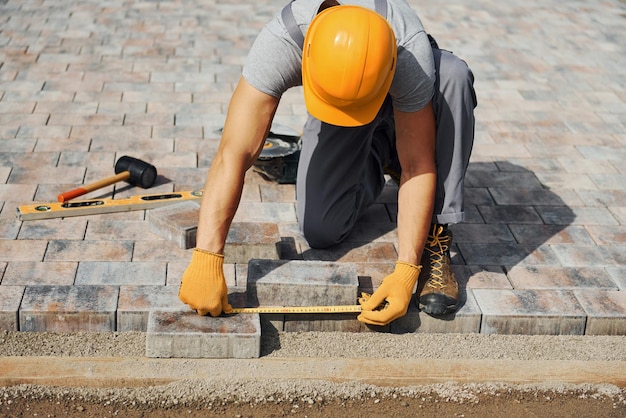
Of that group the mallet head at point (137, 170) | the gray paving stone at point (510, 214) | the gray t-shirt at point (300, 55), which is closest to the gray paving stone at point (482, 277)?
the gray paving stone at point (510, 214)

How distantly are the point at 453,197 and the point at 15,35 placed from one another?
543cm

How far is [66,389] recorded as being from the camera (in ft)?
11.9

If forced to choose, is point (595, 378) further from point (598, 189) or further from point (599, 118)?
point (599, 118)

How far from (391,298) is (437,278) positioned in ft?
1.13

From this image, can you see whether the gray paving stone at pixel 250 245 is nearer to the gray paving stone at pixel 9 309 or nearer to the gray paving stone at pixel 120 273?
the gray paving stone at pixel 120 273

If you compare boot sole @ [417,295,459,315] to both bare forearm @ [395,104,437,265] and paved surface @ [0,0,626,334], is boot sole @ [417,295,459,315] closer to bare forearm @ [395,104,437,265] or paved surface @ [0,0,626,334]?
paved surface @ [0,0,626,334]

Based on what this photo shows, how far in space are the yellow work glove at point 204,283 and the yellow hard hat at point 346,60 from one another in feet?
2.81

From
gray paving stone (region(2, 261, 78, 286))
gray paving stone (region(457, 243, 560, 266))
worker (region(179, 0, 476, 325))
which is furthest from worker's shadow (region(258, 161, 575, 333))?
gray paving stone (region(2, 261, 78, 286))

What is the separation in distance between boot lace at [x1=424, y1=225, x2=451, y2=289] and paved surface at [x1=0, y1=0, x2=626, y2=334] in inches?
8.6

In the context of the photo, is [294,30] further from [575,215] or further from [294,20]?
[575,215]

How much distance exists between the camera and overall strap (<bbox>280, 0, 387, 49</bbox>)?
371 cm

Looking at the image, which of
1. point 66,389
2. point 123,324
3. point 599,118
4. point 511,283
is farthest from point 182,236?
point 599,118

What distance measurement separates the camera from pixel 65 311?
3928 millimetres

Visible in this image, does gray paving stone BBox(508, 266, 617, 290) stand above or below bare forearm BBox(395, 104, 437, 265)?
below
